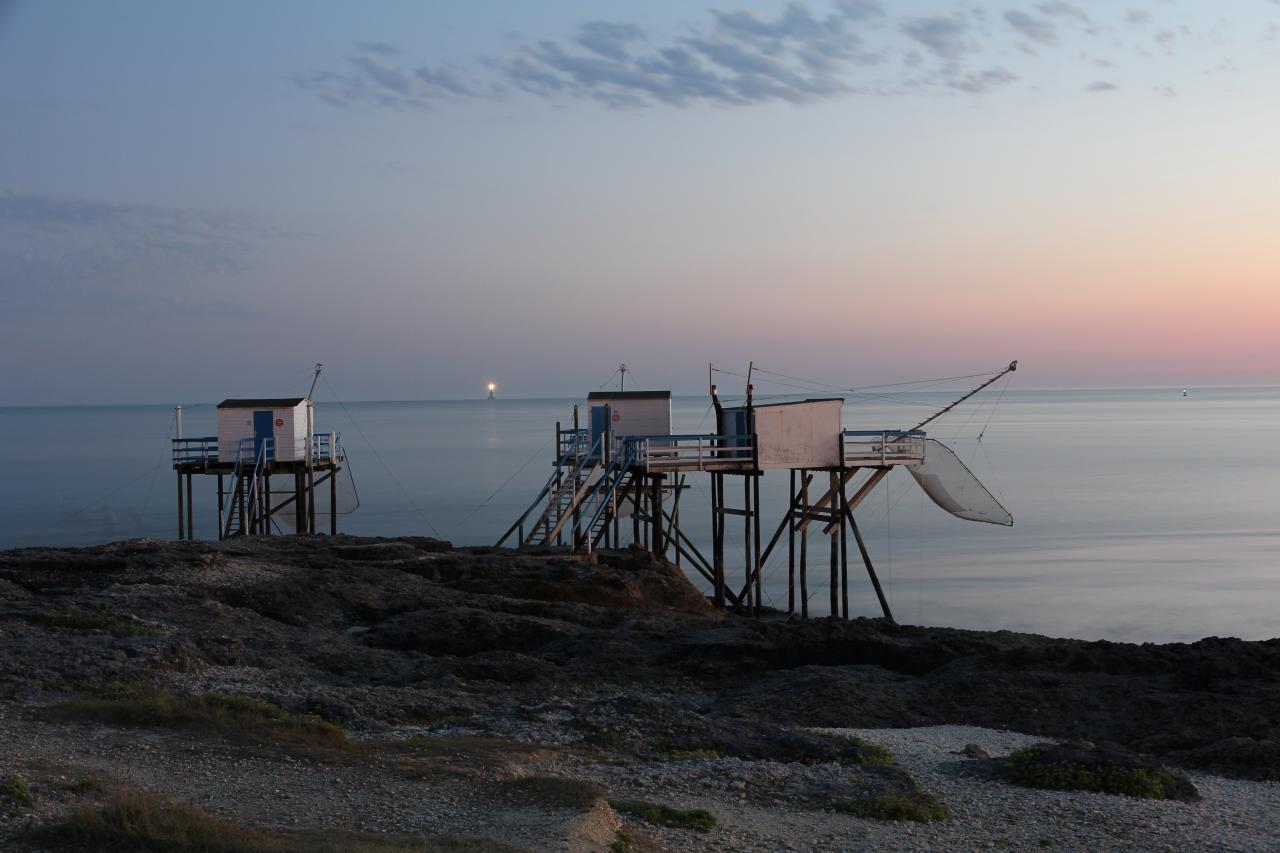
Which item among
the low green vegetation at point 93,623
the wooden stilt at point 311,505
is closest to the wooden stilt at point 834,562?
the low green vegetation at point 93,623

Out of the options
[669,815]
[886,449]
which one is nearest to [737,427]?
[886,449]

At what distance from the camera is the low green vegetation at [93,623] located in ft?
61.3

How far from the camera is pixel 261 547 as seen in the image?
29594 mm

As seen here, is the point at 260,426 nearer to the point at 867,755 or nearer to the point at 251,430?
the point at 251,430

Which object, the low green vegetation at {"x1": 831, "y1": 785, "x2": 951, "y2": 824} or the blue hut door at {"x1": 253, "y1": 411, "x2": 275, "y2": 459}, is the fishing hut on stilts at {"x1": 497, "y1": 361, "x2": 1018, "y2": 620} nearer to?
the blue hut door at {"x1": 253, "y1": 411, "x2": 275, "y2": 459}

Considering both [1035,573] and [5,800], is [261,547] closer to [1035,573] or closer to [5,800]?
[5,800]

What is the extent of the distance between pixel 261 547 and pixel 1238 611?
30.0 m

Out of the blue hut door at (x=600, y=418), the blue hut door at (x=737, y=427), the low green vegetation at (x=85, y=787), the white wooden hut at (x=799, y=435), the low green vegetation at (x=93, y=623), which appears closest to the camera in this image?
the low green vegetation at (x=85, y=787)

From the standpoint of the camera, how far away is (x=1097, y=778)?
518 inches

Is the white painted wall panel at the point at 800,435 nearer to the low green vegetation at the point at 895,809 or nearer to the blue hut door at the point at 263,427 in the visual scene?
the blue hut door at the point at 263,427

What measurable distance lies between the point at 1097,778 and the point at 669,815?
5354 mm

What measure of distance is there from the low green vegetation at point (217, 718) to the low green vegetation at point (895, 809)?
5504 millimetres

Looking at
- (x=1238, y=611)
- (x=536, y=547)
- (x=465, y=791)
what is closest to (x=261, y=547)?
(x=536, y=547)

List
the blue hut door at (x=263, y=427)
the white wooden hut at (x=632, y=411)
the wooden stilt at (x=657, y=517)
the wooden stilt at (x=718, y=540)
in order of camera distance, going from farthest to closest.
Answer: the blue hut door at (x=263, y=427) < the white wooden hut at (x=632, y=411) < the wooden stilt at (x=657, y=517) < the wooden stilt at (x=718, y=540)
